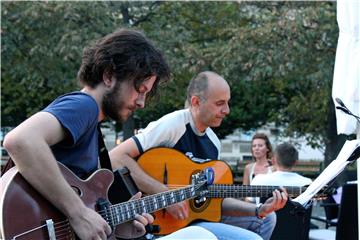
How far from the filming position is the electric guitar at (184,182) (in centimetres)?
421

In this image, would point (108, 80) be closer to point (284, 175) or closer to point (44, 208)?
point (44, 208)

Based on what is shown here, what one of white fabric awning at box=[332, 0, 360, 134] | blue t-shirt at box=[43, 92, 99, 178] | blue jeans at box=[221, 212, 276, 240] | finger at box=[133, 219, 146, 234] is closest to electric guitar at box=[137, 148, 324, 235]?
blue jeans at box=[221, 212, 276, 240]

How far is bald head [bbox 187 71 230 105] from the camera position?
4.38 metres

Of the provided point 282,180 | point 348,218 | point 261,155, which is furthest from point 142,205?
point 261,155

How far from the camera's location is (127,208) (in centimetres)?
290

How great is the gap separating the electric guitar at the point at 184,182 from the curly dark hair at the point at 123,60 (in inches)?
53.9

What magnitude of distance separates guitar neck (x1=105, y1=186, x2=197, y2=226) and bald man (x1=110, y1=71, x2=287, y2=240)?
51 centimetres

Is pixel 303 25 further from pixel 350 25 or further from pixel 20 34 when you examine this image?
pixel 350 25

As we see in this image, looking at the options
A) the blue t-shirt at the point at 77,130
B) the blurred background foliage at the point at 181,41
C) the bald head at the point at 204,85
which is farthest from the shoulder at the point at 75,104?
the blurred background foliage at the point at 181,41

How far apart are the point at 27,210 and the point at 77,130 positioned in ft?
1.17

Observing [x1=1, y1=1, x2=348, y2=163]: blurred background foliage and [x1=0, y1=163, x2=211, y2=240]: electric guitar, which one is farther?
[x1=1, y1=1, x2=348, y2=163]: blurred background foliage

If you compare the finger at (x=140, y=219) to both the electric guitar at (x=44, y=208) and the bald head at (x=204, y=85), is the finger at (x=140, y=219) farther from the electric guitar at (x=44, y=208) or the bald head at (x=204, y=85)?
the bald head at (x=204, y=85)

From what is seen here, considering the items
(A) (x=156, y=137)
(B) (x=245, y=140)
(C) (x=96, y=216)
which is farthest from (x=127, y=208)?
(B) (x=245, y=140)

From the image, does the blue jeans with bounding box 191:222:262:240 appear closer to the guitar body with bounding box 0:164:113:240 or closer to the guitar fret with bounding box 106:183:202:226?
the guitar fret with bounding box 106:183:202:226
